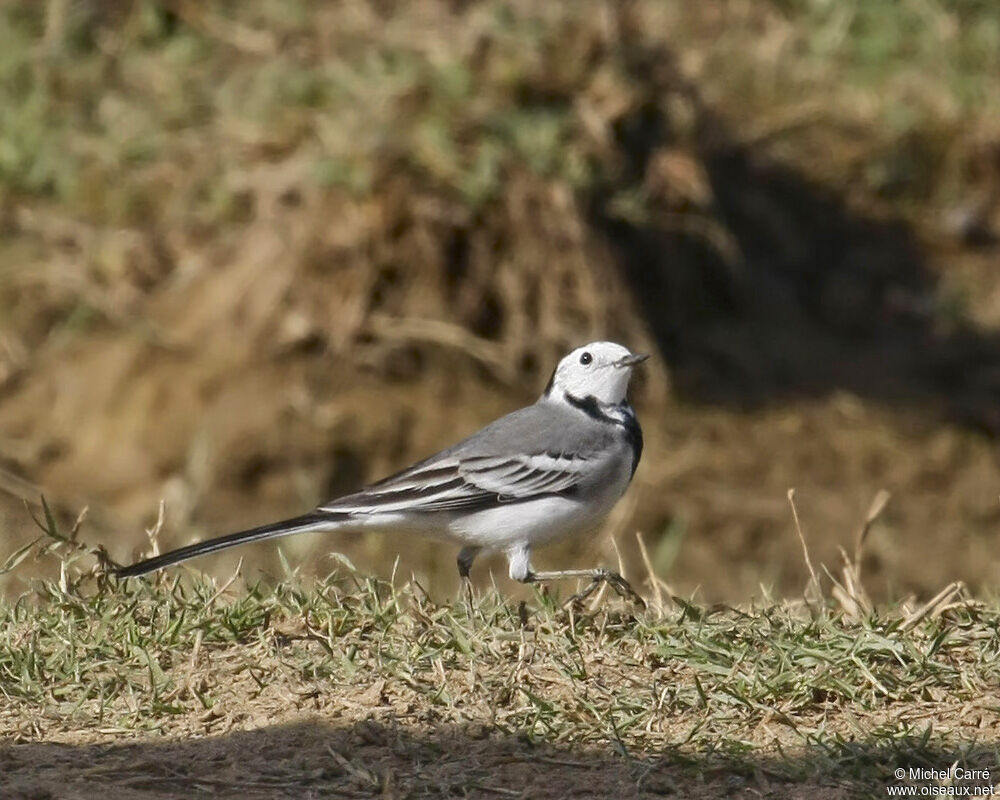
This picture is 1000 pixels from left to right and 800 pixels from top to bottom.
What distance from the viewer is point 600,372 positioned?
725cm

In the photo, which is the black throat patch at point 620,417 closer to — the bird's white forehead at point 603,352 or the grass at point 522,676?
the bird's white forehead at point 603,352

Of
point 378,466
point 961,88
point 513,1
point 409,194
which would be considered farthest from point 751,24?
point 378,466

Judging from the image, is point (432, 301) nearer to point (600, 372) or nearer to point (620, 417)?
point (600, 372)

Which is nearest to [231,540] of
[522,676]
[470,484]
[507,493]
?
[470,484]

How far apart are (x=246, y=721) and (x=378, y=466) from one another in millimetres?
5192

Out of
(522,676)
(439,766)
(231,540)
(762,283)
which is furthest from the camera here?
(762,283)

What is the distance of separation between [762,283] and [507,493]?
582 cm

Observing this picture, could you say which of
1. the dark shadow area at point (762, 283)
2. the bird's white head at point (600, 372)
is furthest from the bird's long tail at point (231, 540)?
the dark shadow area at point (762, 283)

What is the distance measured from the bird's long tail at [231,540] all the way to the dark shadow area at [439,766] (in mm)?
945

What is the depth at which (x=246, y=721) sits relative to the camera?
196 inches

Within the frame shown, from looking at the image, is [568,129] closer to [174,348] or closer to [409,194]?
[409,194]

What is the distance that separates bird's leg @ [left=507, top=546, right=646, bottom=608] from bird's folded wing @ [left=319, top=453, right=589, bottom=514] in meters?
0.20

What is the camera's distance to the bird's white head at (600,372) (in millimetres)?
7242

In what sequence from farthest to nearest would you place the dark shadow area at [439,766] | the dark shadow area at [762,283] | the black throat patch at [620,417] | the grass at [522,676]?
the dark shadow area at [762,283] < the black throat patch at [620,417] < the grass at [522,676] < the dark shadow area at [439,766]
